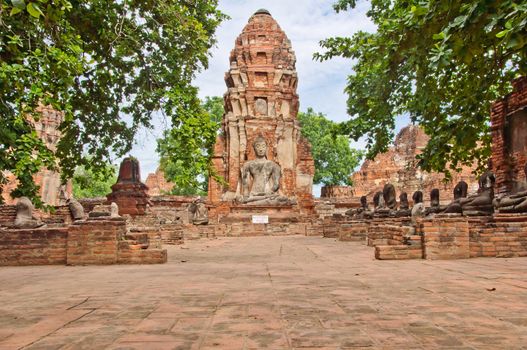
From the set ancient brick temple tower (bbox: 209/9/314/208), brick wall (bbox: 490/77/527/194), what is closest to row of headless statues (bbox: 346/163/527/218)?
brick wall (bbox: 490/77/527/194)

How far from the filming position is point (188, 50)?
28.7 feet

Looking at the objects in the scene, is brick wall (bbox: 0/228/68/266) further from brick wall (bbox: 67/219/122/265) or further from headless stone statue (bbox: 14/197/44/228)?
headless stone statue (bbox: 14/197/44/228)

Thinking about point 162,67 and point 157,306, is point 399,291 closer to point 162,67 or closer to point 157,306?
point 157,306

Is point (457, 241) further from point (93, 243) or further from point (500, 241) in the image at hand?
point (93, 243)

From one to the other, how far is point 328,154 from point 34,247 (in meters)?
31.5

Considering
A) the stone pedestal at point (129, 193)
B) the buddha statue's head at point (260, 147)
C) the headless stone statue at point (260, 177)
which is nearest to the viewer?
the stone pedestal at point (129, 193)

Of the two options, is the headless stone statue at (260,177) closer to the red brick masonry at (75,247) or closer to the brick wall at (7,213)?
the brick wall at (7,213)

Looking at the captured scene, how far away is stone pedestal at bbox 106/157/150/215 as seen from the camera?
17531 mm

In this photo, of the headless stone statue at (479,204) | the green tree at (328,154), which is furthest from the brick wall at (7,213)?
the green tree at (328,154)

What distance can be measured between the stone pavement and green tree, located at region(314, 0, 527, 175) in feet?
5.87

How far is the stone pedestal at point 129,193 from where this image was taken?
1753cm

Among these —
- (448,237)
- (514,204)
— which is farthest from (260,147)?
(448,237)

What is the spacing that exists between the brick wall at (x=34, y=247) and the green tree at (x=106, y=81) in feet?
4.48

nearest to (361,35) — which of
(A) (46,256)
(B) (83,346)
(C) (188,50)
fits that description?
(C) (188,50)
